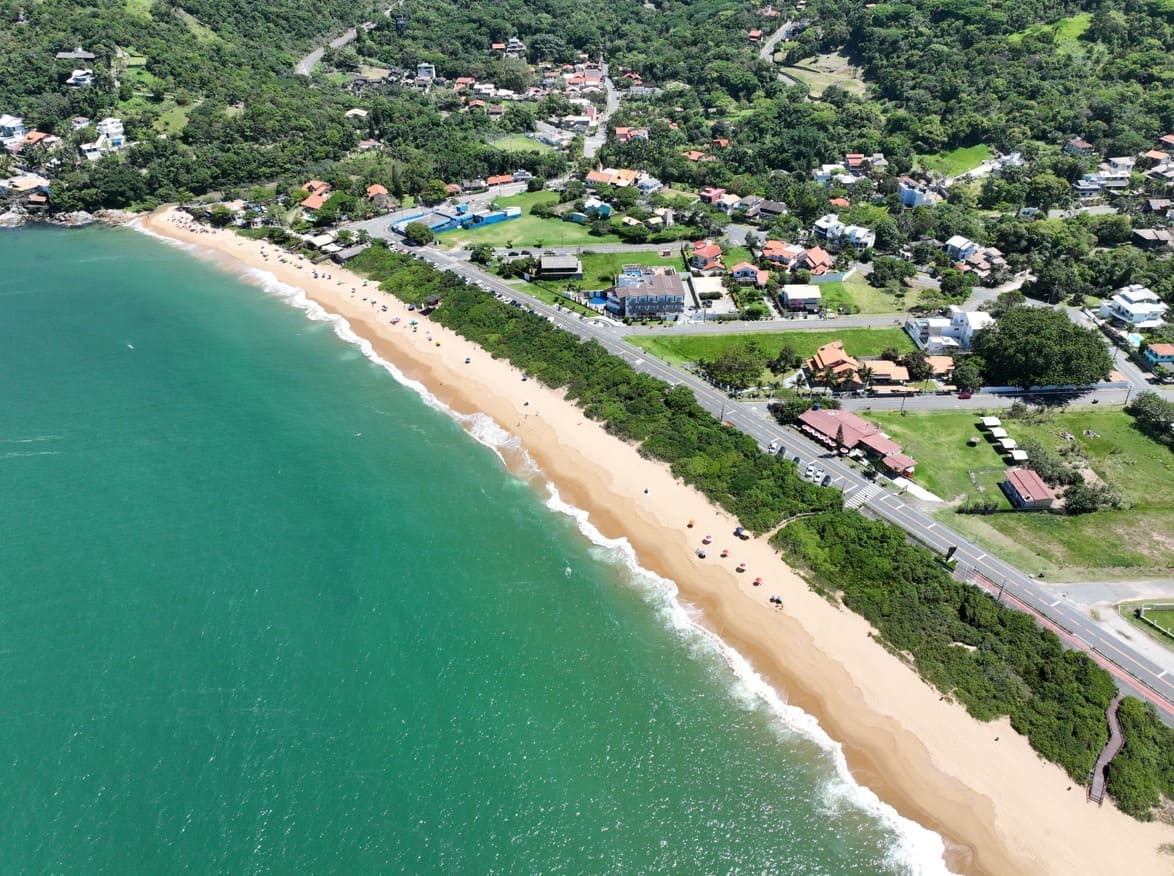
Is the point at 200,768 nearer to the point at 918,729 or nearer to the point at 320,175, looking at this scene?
the point at 918,729

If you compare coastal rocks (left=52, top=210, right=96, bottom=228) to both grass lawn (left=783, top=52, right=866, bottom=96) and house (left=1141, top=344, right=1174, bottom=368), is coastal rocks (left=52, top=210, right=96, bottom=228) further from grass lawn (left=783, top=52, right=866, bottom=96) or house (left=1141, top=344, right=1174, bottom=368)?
house (left=1141, top=344, right=1174, bottom=368)

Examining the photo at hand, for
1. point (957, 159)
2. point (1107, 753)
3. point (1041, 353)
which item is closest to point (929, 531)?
point (1107, 753)

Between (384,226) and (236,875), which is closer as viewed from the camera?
(236,875)

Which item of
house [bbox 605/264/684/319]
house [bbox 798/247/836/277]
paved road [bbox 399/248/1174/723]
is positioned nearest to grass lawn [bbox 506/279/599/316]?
paved road [bbox 399/248/1174/723]

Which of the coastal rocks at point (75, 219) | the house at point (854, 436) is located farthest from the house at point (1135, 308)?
the coastal rocks at point (75, 219)

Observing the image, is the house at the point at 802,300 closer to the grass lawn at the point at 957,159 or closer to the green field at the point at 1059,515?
the green field at the point at 1059,515

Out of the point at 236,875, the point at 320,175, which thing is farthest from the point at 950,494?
the point at 320,175

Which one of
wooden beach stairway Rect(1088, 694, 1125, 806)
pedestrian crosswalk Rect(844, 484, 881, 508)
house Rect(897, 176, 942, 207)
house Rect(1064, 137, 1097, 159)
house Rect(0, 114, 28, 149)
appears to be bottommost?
wooden beach stairway Rect(1088, 694, 1125, 806)
